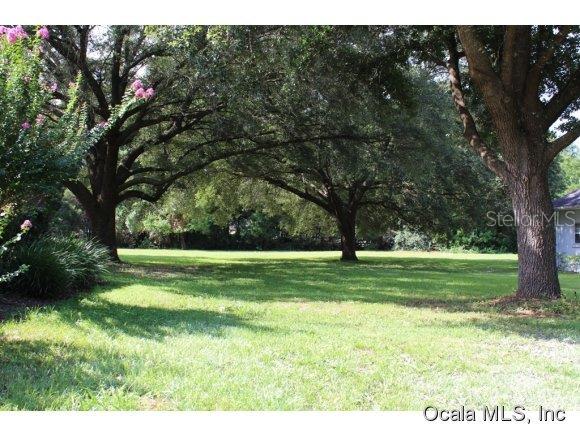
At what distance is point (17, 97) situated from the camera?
583cm

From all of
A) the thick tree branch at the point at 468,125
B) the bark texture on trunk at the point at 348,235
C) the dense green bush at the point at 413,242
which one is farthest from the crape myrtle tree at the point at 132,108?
the dense green bush at the point at 413,242

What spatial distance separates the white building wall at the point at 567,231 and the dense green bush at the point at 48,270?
20.0 metres

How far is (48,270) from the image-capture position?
29.1 feet

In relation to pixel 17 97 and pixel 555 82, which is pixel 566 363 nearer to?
pixel 17 97

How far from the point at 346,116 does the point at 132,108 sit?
220 inches

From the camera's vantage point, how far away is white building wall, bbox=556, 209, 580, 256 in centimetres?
2248

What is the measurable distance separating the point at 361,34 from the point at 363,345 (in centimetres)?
681

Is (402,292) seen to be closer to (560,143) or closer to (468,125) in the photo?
(468,125)

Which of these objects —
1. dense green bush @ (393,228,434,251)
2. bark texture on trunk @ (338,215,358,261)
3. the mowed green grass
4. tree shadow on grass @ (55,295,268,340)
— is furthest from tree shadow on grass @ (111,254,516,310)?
dense green bush @ (393,228,434,251)

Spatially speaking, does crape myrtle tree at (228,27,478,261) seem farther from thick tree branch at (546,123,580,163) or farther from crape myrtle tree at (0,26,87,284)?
crape myrtle tree at (0,26,87,284)

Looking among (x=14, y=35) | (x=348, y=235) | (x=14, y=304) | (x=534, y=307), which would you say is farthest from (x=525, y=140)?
(x=348, y=235)

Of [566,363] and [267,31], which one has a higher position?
[267,31]

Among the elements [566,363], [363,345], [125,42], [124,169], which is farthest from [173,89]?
[566,363]

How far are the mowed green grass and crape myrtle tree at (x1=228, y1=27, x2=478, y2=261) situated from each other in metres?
4.91
